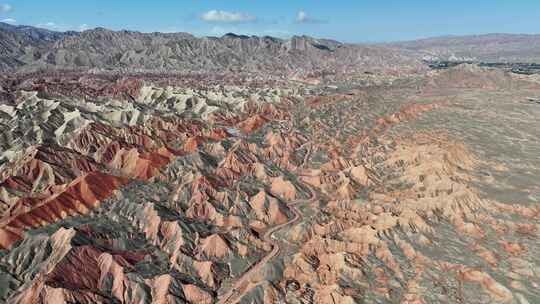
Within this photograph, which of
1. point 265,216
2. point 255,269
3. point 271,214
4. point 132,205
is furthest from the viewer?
point 271,214

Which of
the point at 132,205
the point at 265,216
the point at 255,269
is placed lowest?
the point at 255,269

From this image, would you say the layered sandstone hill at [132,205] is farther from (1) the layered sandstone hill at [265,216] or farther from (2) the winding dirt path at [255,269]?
(2) the winding dirt path at [255,269]

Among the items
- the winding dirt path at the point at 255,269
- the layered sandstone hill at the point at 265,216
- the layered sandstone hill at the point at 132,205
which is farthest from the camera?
the layered sandstone hill at the point at 132,205

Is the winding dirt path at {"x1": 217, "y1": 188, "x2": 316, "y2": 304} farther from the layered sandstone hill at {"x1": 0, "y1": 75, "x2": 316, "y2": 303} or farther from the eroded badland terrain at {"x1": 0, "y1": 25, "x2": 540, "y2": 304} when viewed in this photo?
the layered sandstone hill at {"x1": 0, "y1": 75, "x2": 316, "y2": 303}

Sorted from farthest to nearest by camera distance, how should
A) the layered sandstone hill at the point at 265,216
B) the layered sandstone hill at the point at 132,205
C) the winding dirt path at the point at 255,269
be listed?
1. the layered sandstone hill at the point at 132,205
2. the winding dirt path at the point at 255,269
3. the layered sandstone hill at the point at 265,216

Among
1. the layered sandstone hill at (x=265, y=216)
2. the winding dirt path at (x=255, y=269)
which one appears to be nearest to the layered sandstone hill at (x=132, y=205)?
the layered sandstone hill at (x=265, y=216)

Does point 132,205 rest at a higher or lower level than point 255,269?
higher

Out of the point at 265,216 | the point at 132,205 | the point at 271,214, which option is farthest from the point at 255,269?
the point at 132,205

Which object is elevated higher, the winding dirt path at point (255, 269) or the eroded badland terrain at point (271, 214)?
the eroded badland terrain at point (271, 214)

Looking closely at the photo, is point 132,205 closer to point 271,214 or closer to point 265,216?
point 265,216
